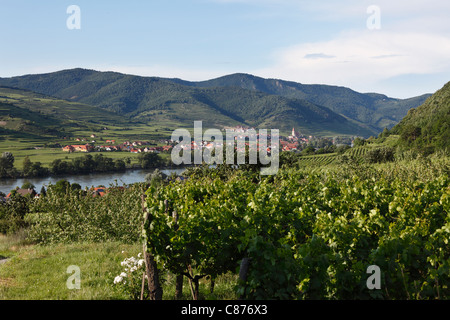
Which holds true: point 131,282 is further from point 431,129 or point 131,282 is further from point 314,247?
point 431,129

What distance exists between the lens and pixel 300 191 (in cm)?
866

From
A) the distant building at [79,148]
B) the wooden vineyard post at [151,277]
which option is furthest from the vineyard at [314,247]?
the distant building at [79,148]

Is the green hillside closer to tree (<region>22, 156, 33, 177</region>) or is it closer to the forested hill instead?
tree (<region>22, 156, 33, 177</region>)

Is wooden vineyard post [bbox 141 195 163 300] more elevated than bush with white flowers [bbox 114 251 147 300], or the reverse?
wooden vineyard post [bbox 141 195 163 300]

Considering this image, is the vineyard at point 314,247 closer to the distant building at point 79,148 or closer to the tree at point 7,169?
the tree at point 7,169

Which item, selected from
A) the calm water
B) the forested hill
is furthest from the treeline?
the forested hill

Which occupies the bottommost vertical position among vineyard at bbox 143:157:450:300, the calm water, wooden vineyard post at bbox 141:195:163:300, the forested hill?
the calm water

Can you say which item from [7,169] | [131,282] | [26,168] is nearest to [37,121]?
[7,169]

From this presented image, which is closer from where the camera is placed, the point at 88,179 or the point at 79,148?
the point at 88,179

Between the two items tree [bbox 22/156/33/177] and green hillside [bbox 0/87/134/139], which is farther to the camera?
green hillside [bbox 0/87/134/139]

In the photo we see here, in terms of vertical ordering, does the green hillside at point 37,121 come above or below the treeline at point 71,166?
above

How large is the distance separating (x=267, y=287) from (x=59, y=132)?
143 metres
